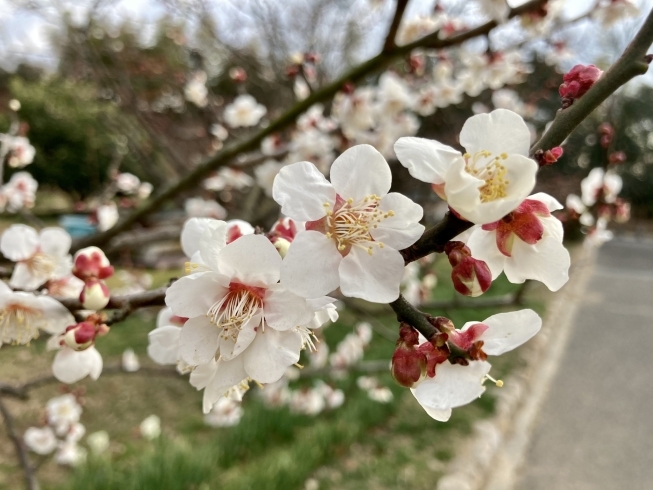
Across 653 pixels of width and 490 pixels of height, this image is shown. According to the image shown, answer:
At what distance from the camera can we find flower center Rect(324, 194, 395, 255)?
0.54 metres

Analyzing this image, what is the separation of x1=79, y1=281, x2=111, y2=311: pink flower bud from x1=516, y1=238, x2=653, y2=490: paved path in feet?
9.82

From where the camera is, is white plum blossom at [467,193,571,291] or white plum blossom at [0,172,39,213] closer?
white plum blossom at [467,193,571,291]

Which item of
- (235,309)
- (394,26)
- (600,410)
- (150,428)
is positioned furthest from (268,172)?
(600,410)

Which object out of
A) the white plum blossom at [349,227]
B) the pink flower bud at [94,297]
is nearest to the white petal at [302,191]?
the white plum blossom at [349,227]

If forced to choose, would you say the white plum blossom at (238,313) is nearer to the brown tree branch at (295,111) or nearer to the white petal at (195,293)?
the white petal at (195,293)

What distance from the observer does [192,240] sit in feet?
2.32

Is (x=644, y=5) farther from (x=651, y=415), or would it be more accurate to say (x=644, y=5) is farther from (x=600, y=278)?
(x=600, y=278)

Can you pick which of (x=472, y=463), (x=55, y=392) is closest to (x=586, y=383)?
(x=472, y=463)

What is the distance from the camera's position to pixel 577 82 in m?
0.57

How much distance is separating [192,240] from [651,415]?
4204mm

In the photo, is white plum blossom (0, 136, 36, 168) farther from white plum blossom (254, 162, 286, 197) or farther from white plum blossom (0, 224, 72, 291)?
white plum blossom (0, 224, 72, 291)

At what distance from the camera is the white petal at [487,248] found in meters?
0.56

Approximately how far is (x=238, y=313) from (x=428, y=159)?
0.94 feet

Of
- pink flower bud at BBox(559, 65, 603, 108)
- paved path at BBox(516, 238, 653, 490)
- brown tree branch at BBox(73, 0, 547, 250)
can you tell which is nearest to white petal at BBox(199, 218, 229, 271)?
pink flower bud at BBox(559, 65, 603, 108)
